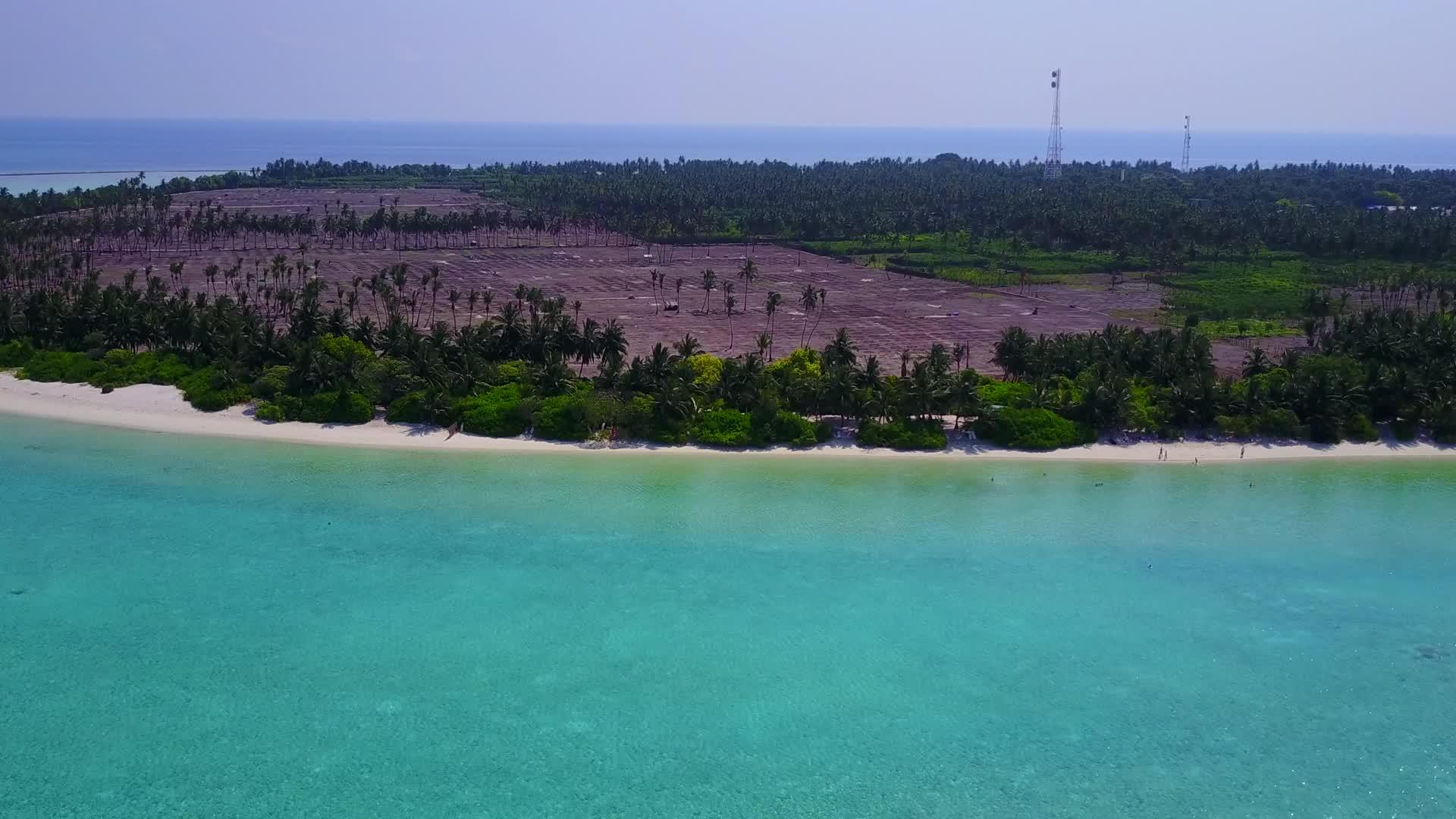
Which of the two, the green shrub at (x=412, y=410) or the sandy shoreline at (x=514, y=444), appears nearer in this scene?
the sandy shoreline at (x=514, y=444)

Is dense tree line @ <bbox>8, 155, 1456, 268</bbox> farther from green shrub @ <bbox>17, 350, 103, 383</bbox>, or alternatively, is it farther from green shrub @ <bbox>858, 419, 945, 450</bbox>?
green shrub @ <bbox>858, 419, 945, 450</bbox>

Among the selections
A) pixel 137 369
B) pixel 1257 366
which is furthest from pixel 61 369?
pixel 1257 366

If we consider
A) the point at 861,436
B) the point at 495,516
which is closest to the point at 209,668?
the point at 495,516

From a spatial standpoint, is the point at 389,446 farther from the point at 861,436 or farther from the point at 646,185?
the point at 646,185

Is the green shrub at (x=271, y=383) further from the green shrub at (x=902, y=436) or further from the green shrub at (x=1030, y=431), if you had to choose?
the green shrub at (x=1030, y=431)

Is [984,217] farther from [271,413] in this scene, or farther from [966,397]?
[271,413]

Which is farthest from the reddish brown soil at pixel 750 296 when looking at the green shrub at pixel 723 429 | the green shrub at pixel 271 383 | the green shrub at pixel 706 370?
the green shrub at pixel 271 383
